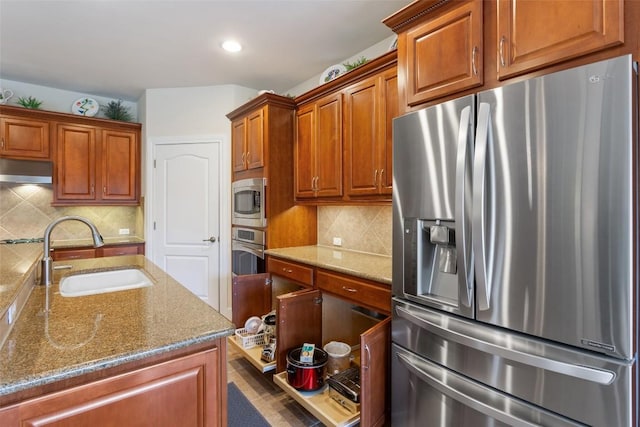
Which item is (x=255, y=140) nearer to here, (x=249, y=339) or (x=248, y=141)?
(x=248, y=141)

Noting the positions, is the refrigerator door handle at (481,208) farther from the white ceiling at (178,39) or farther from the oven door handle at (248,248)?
the oven door handle at (248,248)

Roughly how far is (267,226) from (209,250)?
116 centimetres

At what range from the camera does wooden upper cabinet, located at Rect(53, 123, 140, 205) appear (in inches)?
145

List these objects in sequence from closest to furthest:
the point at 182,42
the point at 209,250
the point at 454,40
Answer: the point at 454,40 → the point at 182,42 → the point at 209,250

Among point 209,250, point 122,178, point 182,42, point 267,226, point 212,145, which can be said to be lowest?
point 209,250

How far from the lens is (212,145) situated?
3768mm

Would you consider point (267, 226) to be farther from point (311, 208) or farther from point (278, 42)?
point (278, 42)

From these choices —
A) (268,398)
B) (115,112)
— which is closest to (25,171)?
(115,112)

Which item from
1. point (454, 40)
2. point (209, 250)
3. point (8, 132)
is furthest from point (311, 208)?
point (8, 132)

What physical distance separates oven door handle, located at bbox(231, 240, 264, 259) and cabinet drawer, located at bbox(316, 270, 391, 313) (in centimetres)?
83

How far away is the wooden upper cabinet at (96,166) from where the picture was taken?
3680mm

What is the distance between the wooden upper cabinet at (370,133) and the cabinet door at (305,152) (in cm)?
41

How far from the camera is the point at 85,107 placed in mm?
3883

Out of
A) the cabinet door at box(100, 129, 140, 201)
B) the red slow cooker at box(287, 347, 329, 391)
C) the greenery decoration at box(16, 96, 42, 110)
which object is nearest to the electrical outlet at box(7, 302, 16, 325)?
the red slow cooker at box(287, 347, 329, 391)
